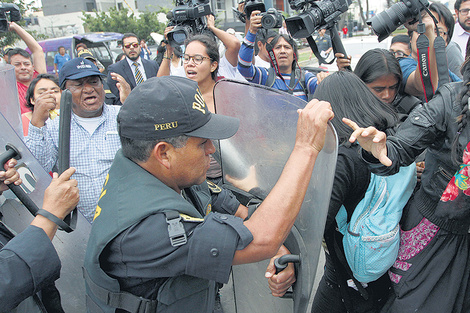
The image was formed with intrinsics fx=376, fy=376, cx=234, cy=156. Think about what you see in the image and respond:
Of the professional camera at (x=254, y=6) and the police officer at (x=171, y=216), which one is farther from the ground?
the professional camera at (x=254, y=6)

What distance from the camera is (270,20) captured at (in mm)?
3357

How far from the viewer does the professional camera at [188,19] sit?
365cm

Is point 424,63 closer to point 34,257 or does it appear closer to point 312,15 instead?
point 312,15

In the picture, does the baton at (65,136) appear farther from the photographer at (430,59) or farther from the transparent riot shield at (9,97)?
the photographer at (430,59)

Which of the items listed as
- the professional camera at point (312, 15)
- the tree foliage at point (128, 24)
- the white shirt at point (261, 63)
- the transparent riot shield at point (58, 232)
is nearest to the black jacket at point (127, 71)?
the white shirt at point (261, 63)

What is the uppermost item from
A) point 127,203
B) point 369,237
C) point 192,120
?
point 192,120

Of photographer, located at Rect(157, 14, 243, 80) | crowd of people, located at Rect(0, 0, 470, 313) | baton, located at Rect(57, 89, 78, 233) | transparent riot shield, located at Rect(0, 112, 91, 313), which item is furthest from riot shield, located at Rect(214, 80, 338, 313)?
photographer, located at Rect(157, 14, 243, 80)

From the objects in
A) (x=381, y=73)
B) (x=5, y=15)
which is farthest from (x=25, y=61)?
(x=381, y=73)

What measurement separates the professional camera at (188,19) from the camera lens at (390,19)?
5.83 feet

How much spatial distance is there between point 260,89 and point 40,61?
11.9 ft

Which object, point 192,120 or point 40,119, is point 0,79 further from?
point 192,120

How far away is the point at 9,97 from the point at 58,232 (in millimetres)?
738

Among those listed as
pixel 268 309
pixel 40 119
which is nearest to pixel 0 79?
pixel 40 119

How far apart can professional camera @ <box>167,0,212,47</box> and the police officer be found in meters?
2.59
